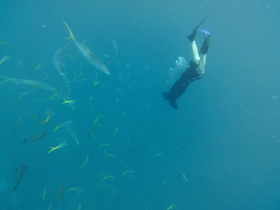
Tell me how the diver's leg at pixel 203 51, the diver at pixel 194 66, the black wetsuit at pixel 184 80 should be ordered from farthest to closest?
the black wetsuit at pixel 184 80, the diver at pixel 194 66, the diver's leg at pixel 203 51

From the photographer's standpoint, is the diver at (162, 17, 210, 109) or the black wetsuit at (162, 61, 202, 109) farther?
the black wetsuit at (162, 61, 202, 109)

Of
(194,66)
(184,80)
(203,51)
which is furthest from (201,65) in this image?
(184,80)

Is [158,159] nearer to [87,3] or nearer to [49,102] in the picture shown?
[49,102]

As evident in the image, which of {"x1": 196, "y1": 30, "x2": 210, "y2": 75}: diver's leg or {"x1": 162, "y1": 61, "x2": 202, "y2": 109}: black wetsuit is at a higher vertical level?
{"x1": 196, "y1": 30, "x2": 210, "y2": 75}: diver's leg

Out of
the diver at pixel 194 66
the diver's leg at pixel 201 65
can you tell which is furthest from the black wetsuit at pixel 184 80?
the diver's leg at pixel 201 65

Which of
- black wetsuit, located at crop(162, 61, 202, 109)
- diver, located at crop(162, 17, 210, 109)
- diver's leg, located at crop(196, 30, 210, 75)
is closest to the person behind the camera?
diver's leg, located at crop(196, 30, 210, 75)

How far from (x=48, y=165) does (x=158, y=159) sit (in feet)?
25.0

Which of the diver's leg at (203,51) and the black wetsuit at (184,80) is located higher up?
the diver's leg at (203,51)

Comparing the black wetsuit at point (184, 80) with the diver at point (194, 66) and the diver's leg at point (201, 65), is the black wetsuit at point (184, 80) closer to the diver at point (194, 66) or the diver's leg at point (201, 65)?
the diver at point (194, 66)

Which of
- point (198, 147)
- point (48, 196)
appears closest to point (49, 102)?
point (48, 196)

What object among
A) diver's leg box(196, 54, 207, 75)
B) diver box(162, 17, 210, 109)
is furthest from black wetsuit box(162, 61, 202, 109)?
diver's leg box(196, 54, 207, 75)

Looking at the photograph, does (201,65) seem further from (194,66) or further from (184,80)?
(184,80)

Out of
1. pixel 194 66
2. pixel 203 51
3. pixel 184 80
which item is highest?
pixel 203 51

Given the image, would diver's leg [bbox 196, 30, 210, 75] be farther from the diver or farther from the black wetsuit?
the black wetsuit
